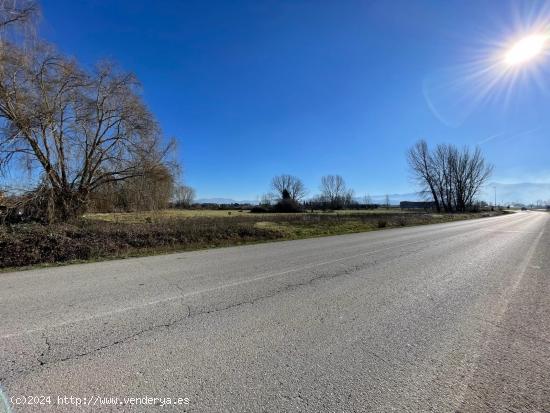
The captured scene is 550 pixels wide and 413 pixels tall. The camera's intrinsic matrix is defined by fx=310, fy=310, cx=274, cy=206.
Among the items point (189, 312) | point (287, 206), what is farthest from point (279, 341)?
point (287, 206)

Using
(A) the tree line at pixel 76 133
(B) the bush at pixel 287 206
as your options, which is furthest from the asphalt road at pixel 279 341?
(B) the bush at pixel 287 206

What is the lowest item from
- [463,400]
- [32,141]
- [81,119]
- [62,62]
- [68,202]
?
[463,400]

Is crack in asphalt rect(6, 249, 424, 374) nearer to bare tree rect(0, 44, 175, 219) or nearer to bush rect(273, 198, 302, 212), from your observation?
bare tree rect(0, 44, 175, 219)

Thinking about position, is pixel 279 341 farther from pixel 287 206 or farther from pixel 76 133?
pixel 287 206

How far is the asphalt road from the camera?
2.63 m

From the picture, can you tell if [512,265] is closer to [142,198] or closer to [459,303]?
[459,303]

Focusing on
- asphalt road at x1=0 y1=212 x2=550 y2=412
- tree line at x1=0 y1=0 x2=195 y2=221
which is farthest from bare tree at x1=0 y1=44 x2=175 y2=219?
asphalt road at x1=0 y1=212 x2=550 y2=412

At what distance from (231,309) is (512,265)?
848 cm

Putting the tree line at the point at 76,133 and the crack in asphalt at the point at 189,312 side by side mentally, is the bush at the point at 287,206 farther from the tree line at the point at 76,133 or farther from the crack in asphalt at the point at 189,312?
the crack in asphalt at the point at 189,312

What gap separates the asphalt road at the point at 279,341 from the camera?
2.63 metres

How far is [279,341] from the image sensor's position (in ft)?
12.1

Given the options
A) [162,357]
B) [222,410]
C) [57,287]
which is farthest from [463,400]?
[57,287]

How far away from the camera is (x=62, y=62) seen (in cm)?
A: 1656

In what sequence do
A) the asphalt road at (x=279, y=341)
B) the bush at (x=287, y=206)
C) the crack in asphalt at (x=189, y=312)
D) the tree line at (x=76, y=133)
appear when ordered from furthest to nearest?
the bush at (x=287, y=206) < the tree line at (x=76, y=133) < the crack in asphalt at (x=189, y=312) < the asphalt road at (x=279, y=341)
